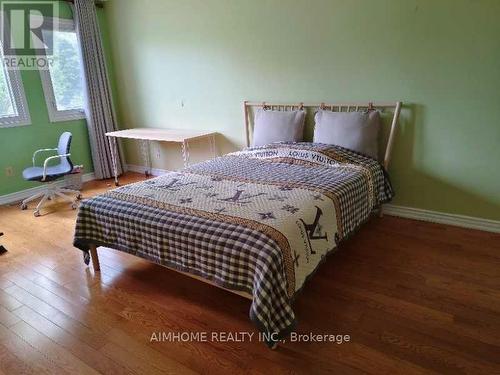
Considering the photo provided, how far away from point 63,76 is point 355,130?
146 inches

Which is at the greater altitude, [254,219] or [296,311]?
[254,219]

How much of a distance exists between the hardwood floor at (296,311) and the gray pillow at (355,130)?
2.45 feet

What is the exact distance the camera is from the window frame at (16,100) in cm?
373

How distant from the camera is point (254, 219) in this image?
67.1 inches

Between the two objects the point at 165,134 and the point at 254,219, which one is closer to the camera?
the point at 254,219

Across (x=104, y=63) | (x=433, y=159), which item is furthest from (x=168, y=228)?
(x=104, y=63)

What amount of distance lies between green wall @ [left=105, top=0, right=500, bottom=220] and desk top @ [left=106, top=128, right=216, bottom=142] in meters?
0.22

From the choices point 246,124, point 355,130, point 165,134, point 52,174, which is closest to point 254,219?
point 355,130

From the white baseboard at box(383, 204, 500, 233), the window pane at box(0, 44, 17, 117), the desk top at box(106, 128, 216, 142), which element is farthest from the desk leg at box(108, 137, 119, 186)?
the white baseboard at box(383, 204, 500, 233)

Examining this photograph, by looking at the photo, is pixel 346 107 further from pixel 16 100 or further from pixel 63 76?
pixel 16 100

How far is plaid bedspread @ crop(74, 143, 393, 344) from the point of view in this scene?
153 cm

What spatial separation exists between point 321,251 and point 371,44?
1.90 meters

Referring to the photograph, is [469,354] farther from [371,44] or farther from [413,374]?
[371,44]

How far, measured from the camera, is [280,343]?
1.63 metres
